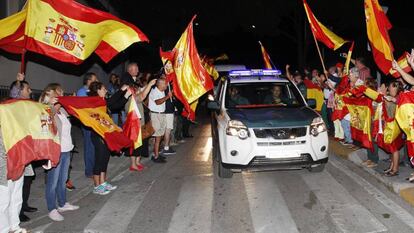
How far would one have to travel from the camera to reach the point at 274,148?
7754 mm

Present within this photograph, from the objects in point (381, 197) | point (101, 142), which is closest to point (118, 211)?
point (101, 142)

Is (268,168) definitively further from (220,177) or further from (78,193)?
(78,193)

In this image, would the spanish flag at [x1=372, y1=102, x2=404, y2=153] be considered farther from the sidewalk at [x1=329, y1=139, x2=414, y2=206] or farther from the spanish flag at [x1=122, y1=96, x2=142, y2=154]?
the spanish flag at [x1=122, y1=96, x2=142, y2=154]

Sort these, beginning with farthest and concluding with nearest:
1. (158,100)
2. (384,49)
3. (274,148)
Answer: (158,100)
(384,49)
(274,148)

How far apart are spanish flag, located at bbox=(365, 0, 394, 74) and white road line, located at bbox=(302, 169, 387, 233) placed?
2350 millimetres

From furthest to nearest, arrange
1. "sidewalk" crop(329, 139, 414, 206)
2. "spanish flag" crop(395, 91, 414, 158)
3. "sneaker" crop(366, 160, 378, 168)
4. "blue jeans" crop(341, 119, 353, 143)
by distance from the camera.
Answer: "blue jeans" crop(341, 119, 353, 143) < "sneaker" crop(366, 160, 378, 168) < "spanish flag" crop(395, 91, 414, 158) < "sidewalk" crop(329, 139, 414, 206)

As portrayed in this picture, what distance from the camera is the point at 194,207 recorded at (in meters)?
6.79

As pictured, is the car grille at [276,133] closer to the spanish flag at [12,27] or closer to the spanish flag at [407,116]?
the spanish flag at [407,116]

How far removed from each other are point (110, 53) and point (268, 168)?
3.25 m

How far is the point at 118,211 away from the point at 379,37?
18.6 ft

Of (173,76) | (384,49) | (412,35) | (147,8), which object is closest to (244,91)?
(173,76)

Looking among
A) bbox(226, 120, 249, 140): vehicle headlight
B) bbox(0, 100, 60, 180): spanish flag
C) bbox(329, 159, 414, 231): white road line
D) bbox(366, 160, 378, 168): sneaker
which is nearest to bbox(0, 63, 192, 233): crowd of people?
bbox(0, 100, 60, 180): spanish flag

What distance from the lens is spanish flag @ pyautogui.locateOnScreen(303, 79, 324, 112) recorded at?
14.4 metres

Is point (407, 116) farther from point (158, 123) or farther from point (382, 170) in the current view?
point (158, 123)
